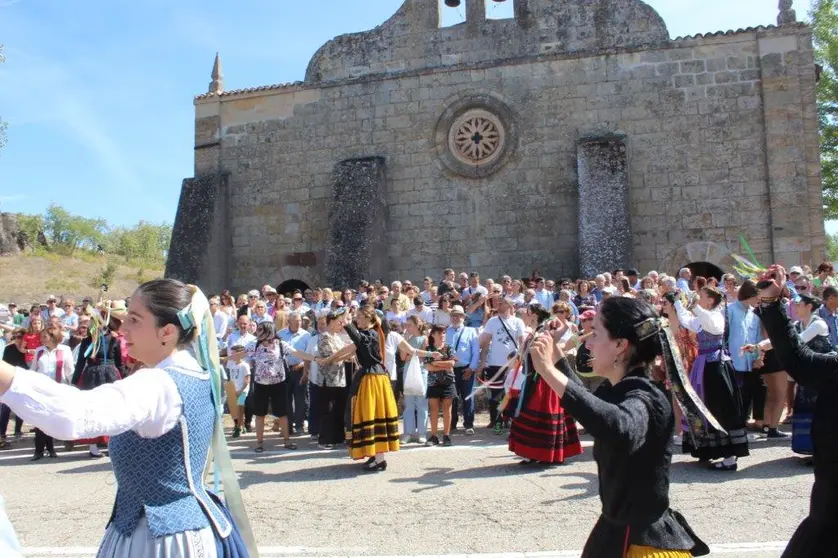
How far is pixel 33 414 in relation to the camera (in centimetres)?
194

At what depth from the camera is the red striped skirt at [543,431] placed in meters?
7.25

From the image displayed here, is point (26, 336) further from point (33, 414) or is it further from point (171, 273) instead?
point (33, 414)

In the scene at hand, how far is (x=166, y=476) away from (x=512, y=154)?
50.0 ft

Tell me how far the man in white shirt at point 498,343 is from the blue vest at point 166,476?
7.20 metres

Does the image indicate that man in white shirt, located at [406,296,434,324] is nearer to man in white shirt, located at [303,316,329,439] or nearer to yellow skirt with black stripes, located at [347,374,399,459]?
man in white shirt, located at [303,316,329,439]

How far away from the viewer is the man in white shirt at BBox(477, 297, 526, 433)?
956cm

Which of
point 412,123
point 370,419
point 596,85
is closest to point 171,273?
point 412,123

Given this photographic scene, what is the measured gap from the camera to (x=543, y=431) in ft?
23.9

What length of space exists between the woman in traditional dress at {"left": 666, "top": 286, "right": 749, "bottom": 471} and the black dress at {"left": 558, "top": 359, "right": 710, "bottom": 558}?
4.34 m

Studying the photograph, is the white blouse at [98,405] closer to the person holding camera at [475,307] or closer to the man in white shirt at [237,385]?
the man in white shirt at [237,385]

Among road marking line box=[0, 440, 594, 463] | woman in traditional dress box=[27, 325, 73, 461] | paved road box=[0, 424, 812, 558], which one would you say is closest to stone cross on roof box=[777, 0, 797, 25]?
paved road box=[0, 424, 812, 558]

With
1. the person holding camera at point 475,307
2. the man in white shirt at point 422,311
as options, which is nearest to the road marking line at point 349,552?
the man in white shirt at point 422,311

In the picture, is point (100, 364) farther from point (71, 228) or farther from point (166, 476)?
point (71, 228)

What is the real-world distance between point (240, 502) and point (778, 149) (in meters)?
15.4
